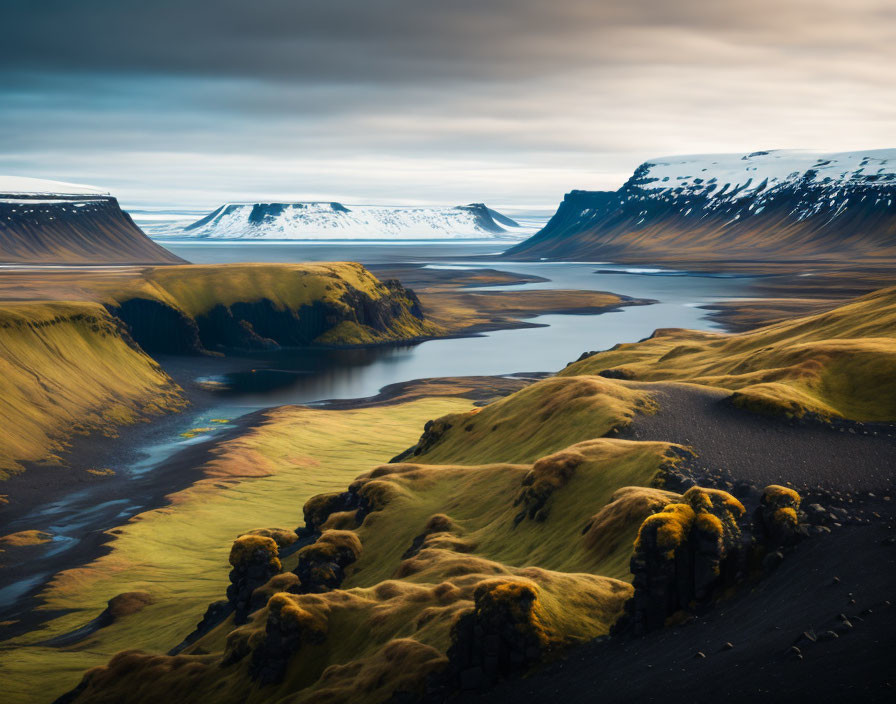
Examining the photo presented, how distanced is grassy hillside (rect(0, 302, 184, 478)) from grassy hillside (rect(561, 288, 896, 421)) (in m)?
86.8

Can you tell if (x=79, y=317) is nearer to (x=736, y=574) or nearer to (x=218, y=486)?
(x=218, y=486)

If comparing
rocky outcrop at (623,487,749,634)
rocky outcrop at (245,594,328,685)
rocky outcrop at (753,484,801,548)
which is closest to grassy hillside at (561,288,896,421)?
rocky outcrop at (753,484,801,548)

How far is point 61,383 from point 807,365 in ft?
439

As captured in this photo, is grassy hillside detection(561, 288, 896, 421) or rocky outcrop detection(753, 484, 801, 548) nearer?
rocky outcrop detection(753, 484, 801, 548)

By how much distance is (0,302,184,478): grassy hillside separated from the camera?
140 meters

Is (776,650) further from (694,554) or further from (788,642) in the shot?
(694,554)

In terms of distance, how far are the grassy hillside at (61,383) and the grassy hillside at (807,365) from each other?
285 feet

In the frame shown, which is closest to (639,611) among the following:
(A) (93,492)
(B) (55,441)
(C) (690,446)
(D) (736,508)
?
(D) (736,508)

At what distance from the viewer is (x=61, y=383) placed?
546 feet

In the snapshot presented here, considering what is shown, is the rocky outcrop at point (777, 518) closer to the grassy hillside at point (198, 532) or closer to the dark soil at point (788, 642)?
the dark soil at point (788, 642)

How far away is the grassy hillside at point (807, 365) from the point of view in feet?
258

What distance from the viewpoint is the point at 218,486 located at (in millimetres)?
118625

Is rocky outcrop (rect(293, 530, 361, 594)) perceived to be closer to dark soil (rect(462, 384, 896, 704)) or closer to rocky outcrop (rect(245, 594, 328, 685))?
rocky outcrop (rect(245, 594, 328, 685))

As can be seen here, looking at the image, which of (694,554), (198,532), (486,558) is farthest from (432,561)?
(198,532)
